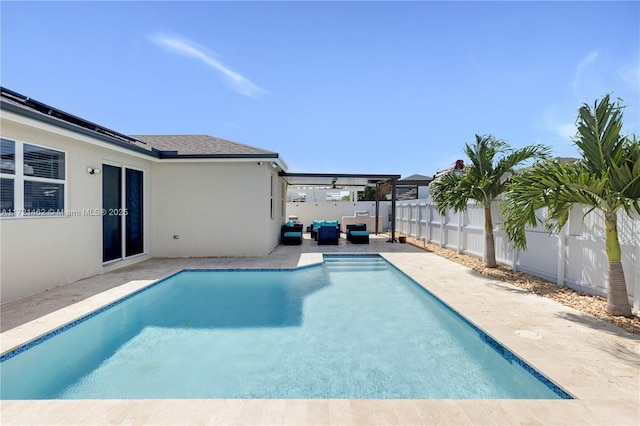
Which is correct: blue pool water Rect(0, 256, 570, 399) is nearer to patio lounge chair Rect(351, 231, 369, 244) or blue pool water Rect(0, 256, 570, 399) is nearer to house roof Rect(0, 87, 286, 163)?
house roof Rect(0, 87, 286, 163)

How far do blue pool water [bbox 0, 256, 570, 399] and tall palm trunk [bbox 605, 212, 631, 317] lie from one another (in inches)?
100

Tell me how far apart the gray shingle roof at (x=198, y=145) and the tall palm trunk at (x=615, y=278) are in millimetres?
9122

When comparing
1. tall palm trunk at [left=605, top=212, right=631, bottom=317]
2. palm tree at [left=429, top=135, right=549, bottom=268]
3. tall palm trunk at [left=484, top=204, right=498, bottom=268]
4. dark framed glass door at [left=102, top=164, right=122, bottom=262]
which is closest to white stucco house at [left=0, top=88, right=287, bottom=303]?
dark framed glass door at [left=102, top=164, right=122, bottom=262]

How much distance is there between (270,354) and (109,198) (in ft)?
24.2

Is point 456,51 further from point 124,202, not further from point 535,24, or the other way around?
point 124,202

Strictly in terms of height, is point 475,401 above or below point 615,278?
below

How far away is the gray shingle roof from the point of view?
10.6m

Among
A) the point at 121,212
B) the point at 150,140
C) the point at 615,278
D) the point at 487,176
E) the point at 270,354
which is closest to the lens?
the point at 270,354

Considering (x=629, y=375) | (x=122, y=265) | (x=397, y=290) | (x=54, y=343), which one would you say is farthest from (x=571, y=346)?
(x=122, y=265)

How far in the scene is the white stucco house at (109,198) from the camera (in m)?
5.70

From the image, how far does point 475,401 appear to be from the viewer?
2826 millimetres

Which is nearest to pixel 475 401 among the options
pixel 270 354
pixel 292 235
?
pixel 270 354

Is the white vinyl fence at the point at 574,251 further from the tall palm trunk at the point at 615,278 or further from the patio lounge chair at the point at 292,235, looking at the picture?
the patio lounge chair at the point at 292,235

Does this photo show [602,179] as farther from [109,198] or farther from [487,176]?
[109,198]
